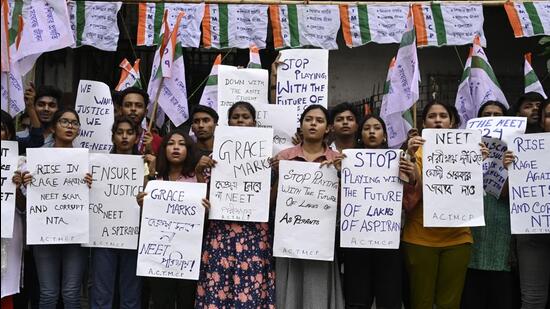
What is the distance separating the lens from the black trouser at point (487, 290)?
16.3 feet

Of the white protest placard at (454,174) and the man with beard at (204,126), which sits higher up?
the man with beard at (204,126)

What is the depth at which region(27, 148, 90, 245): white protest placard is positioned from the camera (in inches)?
184

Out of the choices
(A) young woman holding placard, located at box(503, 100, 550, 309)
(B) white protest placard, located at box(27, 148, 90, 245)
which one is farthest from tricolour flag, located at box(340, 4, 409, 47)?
(B) white protest placard, located at box(27, 148, 90, 245)

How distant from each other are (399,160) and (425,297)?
1.01m

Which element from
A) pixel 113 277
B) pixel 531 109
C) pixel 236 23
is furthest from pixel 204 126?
pixel 236 23

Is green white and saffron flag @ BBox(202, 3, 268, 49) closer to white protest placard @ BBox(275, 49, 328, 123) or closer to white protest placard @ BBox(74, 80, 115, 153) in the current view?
white protest placard @ BBox(275, 49, 328, 123)

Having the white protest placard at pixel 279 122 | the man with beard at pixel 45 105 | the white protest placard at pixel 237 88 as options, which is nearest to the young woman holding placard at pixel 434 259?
the white protest placard at pixel 279 122

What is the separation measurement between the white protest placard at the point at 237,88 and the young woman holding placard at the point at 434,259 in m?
1.78

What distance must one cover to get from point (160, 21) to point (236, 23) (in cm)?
92

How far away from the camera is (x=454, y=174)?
15.5ft

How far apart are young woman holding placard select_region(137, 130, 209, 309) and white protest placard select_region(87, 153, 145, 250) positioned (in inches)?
5.3

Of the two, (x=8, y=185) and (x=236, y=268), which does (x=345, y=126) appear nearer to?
(x=236, y=268)

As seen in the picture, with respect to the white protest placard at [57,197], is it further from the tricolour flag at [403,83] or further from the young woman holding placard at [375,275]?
the tricolour flag at [403,83]

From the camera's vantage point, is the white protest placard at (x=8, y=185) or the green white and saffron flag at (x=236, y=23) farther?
the green white and saffron flag at (x=236, y=23)
